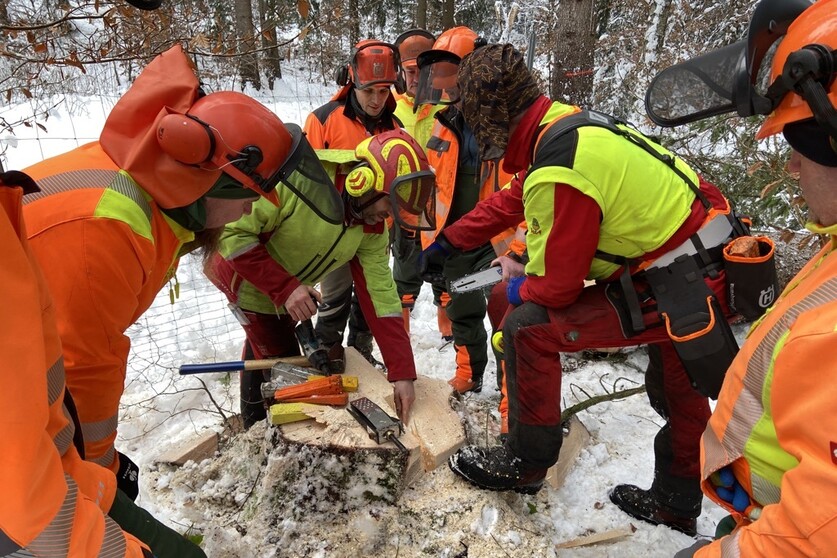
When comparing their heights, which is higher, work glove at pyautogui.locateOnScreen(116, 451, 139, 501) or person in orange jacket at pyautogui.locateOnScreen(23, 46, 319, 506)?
person in orange jacket at pyautogui.locateOnScreen(23, 46, 319, 506)

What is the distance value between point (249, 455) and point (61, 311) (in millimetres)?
1475

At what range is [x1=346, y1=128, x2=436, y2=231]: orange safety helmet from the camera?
2.26 m

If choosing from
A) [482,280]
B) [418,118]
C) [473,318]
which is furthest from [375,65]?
[473,318]

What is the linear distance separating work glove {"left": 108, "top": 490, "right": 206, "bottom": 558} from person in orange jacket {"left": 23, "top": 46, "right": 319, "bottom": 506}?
1.00 ft

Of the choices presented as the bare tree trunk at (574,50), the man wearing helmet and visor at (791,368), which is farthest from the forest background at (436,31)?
the man wearing helmet and visor at (791,368)

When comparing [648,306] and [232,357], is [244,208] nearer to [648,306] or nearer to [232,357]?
[648,306]

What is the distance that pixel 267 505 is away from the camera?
215 cm

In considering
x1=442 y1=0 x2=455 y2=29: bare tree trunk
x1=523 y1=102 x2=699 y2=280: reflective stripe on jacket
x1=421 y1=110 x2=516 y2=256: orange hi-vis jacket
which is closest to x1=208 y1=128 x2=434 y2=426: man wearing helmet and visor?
x1=523 y1=102 x2=699 y2=280: reflective stripe on jacket

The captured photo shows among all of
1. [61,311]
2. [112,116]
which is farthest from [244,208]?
[61,311]

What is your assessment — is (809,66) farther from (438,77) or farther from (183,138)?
(438,77)

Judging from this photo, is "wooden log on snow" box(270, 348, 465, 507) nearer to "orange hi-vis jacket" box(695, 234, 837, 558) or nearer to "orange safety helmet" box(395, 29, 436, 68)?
"orange hi-vis jacket" box(695, 234, 837, 558)

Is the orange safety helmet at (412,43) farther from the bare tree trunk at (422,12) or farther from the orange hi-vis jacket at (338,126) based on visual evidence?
the bare tree trunk at (422,12)

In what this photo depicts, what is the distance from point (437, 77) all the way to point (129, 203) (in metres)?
2.81

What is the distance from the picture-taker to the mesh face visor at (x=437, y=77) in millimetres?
3648
